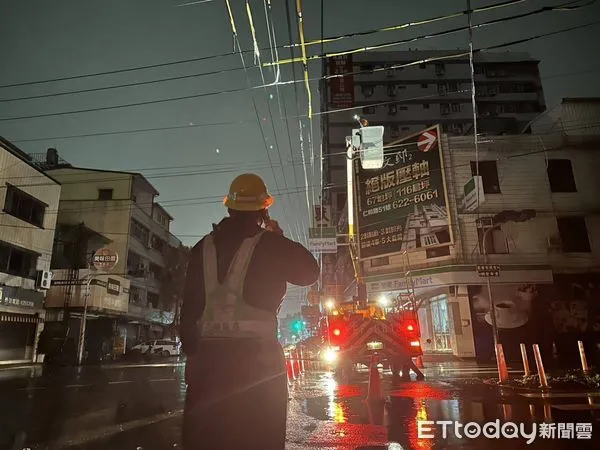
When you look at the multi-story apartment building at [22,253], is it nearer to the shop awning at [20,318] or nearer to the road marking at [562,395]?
the shop awning at [20,318]

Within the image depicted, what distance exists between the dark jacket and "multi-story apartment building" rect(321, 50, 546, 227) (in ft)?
161

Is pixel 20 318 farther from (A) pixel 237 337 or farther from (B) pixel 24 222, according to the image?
(A) pixel 237 337

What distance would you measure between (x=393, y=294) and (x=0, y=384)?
19197 mm

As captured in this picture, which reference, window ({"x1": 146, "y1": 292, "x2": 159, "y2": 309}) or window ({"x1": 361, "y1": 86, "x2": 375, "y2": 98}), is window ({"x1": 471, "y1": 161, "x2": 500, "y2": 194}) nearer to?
Result: window ({"x1": 146, "y1": 292, "x2": 159, "y2": 309})

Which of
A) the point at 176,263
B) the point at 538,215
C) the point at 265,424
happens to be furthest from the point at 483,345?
the point at 176,263

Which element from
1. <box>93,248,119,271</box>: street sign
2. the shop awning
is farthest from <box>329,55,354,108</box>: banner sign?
the shop awning

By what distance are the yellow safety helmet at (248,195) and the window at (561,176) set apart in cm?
2534

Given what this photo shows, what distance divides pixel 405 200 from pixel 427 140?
12.5ft

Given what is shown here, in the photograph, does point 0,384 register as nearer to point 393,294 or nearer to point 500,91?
point 393,294

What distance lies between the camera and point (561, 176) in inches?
923

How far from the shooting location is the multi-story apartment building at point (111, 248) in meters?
29.8

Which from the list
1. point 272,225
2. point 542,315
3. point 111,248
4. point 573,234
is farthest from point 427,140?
point 111,248

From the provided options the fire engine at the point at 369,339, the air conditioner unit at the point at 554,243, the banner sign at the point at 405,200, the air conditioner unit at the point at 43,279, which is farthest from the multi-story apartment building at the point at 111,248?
the air conditioner unit at the point at 554,243

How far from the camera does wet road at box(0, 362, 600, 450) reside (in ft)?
16.8
